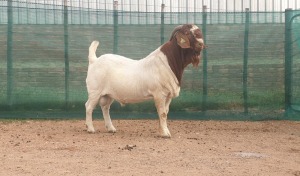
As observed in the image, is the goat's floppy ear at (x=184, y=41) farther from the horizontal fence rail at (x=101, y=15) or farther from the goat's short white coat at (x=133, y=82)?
the horizontal fence rail at (x=101, y=15)

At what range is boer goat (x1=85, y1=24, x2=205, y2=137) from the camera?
32.0 feet

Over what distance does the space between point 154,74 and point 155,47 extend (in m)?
2.87

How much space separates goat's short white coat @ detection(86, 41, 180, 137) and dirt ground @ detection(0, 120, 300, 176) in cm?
56

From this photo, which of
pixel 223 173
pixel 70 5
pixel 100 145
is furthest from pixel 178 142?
pixel 70 5

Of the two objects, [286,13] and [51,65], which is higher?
[286,13]

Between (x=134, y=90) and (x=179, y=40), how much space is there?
3.66ft

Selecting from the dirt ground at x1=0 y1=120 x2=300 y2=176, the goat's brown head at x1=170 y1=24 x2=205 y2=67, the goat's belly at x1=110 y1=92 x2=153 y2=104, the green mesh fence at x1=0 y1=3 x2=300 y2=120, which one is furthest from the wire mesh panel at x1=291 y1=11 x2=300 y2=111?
the goat's belly at x1=110 y1=92 x2=153 y2=104

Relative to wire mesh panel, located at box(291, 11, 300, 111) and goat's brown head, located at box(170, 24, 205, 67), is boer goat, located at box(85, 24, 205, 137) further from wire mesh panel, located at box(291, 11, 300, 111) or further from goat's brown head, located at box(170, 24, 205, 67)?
wire mesh panel, located at box(291, 11, 300, 111)

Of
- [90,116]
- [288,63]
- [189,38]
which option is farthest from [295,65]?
[90,116]

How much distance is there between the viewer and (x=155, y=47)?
497 inches

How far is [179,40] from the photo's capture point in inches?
382

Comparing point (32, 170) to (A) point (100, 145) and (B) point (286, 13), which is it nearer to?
(A) point (100, 145)

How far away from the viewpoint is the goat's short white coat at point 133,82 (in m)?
9.80

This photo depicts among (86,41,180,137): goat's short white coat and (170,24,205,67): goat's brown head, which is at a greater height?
(170,24,205,67): goat's brown head
